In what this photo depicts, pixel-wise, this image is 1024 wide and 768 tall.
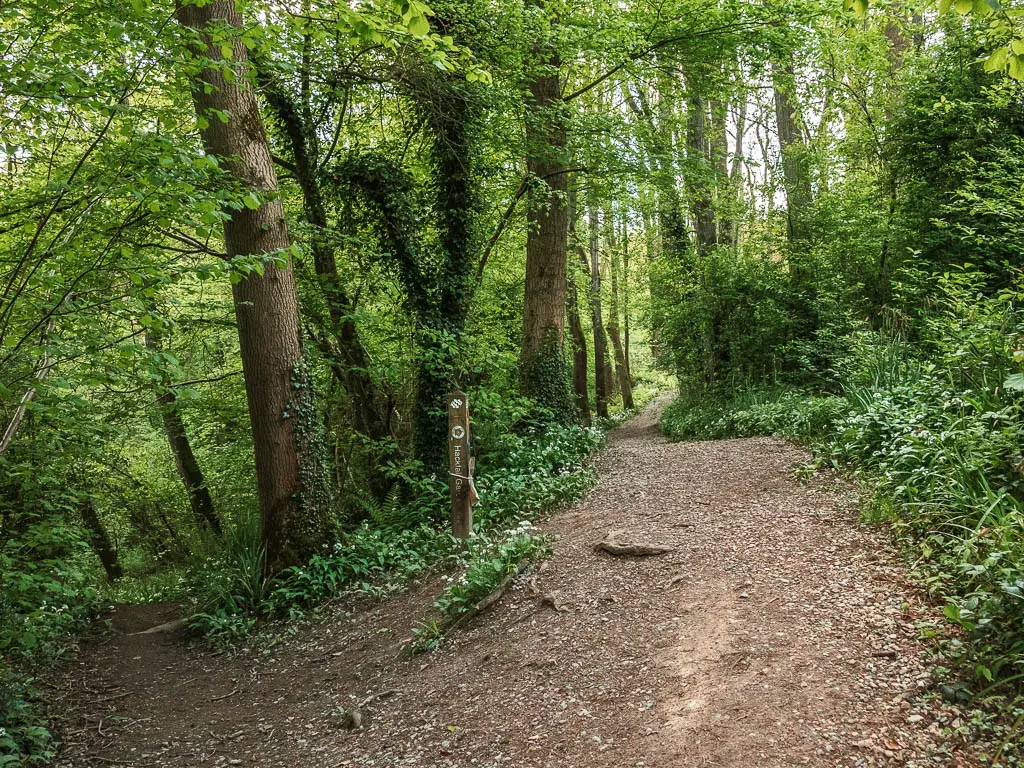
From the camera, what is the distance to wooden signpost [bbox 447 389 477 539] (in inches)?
268

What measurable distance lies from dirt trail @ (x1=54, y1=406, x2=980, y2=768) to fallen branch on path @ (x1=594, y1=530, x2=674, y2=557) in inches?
3.6

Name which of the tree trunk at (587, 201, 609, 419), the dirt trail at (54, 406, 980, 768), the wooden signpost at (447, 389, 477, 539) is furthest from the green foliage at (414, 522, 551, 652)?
the tree trunk at (587, 201, 609, 419)

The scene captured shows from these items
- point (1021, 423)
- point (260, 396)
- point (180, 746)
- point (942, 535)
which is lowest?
point (180, 746)

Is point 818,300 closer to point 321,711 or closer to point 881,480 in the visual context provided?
point 881,480

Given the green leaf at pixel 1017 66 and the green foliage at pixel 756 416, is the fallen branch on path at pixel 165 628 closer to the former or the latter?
the green foliage at pixel 756 416

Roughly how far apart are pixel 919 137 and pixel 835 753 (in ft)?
30.6

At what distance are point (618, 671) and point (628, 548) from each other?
5.11 ft

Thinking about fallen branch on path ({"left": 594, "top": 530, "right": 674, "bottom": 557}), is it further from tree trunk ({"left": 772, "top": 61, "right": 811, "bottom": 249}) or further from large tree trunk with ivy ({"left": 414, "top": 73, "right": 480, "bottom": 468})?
tree trunk ({"left": 772, "top": 61, "right": 811, "bottom": 249})

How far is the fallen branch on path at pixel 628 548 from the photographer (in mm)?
5180

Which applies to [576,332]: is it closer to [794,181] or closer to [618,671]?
[794,181]

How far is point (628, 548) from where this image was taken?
5.30 metres

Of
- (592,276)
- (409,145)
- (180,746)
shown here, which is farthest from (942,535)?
(592,276)

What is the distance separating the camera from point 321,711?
4.80m

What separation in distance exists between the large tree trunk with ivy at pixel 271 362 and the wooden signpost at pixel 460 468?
5.34ft
